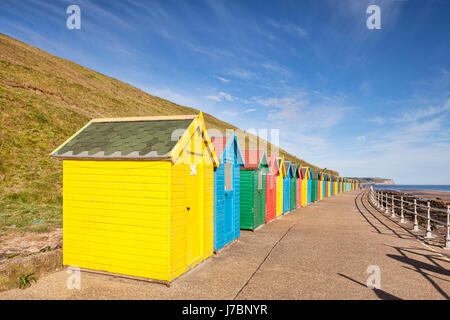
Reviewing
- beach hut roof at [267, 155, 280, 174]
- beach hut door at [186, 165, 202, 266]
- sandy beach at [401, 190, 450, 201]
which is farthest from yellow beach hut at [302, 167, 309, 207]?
sandy beach at [401, 190, 450, 201]

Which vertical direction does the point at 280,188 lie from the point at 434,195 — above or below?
above

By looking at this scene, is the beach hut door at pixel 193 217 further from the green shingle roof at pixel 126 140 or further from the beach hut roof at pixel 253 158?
the beach hut roof at pixel 253 158

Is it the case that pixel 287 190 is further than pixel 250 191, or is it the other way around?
pixel 287 190

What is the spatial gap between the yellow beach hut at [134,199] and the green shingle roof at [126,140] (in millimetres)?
24

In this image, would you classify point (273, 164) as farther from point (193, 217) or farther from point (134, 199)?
point (134, 199)

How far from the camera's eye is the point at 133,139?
6348 mm

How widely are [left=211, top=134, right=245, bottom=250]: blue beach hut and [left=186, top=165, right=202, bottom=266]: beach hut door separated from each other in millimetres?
849

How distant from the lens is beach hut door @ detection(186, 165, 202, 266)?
261 inches

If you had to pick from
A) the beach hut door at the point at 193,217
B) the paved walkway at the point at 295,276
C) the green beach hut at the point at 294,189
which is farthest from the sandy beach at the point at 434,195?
the beach hut door at the point at 193,217

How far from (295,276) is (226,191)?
3.38 meters

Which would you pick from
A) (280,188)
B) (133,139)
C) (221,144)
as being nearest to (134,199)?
(133,139)

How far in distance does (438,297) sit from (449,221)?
462 centimetres
